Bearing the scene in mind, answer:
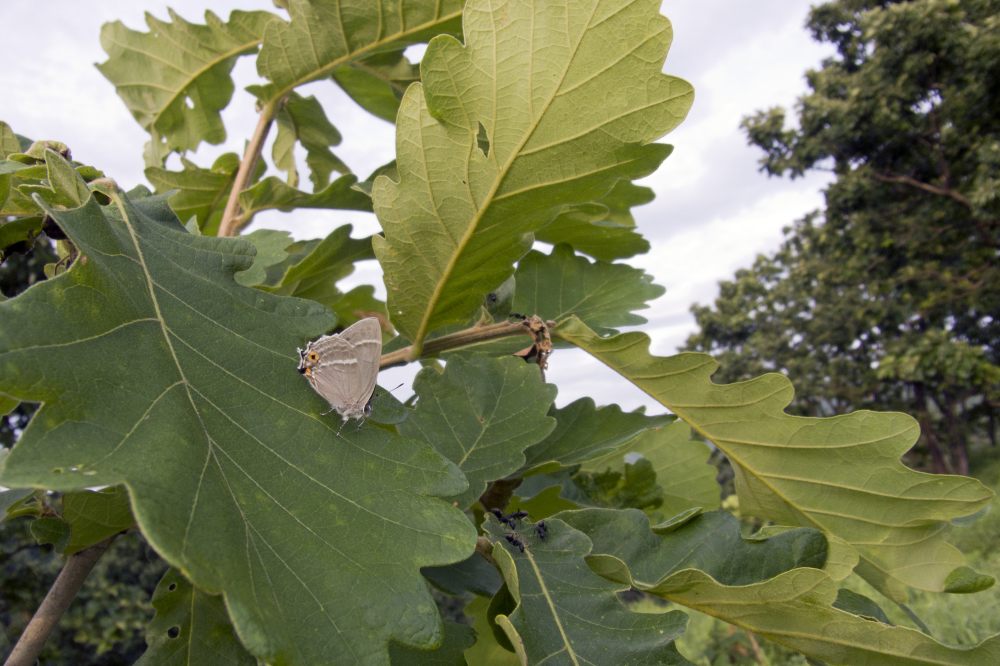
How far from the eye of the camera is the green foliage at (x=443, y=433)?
0.61 meters

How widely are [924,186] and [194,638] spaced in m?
16.0

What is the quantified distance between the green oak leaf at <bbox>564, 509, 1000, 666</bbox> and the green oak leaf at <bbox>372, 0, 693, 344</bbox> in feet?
1.35

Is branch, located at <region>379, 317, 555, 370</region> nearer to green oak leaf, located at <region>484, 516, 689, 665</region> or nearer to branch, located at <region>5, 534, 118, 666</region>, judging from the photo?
green oak leaf, located at <region>484, 516, 689, 665</region>

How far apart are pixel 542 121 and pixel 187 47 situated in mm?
1167

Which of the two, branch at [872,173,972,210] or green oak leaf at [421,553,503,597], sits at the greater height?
branch at [872,173,972,210]

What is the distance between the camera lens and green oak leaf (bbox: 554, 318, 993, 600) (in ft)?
3.10

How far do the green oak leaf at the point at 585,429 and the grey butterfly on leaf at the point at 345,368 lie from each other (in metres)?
0.43

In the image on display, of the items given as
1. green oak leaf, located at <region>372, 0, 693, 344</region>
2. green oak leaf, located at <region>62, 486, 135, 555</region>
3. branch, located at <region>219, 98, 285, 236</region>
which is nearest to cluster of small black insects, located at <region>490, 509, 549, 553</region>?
green oak leaf, located at <region>372, 0, 693, 344</region>

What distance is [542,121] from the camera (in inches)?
32.5

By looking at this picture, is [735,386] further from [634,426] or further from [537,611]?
[537,611]

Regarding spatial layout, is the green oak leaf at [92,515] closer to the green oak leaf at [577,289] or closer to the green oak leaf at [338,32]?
the green oak leaf at [577,289]

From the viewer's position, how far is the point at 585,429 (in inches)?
48.3

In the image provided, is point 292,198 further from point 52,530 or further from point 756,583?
point 756,583

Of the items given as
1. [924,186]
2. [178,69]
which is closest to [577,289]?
[178,69]
